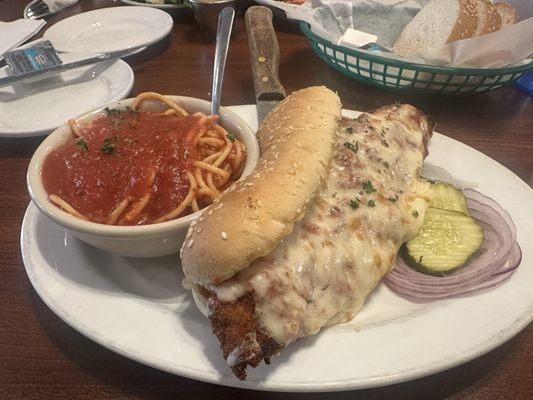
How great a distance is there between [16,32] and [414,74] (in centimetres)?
350

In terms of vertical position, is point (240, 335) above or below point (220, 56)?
below

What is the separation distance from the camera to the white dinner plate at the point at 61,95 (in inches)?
119

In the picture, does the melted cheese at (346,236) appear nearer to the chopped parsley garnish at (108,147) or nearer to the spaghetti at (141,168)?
the spaghetti at (141,168)

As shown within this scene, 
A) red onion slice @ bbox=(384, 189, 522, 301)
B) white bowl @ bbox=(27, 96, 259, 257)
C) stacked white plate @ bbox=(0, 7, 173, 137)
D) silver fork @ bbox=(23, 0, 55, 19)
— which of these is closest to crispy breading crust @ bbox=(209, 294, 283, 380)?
white bowl @ bbox=(27, 96, 259, 257)

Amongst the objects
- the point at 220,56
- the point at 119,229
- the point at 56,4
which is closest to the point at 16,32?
the point at 56,4

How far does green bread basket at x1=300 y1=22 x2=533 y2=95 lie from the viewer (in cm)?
275

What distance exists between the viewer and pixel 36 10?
16.1ft

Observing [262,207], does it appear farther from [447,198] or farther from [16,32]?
[16,32]

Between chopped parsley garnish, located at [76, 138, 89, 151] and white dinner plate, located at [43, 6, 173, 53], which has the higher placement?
chopped parsley garnish, located at [76, 138, 89, 151]

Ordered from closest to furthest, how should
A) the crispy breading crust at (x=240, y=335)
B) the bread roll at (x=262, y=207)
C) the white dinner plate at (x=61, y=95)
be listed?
1. the crispy breading crust at (x=240, y=335)
2. the bread roll at (x=262, y=207)
3. the white dinner plate at (x=61, y=95)

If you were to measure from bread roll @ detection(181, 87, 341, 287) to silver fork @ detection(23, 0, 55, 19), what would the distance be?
4105 mm

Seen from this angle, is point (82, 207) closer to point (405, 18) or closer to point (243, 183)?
point (243, 183)

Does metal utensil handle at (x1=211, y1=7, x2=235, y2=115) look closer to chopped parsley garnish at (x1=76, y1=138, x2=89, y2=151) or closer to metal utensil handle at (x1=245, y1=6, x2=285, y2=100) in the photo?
metal utensil handle at (x1=245, y1=6, x2=285, y2=100)

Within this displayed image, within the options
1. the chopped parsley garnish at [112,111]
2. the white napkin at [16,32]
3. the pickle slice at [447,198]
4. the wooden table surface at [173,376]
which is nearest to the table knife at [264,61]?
the wooden table surface at [173,376]
